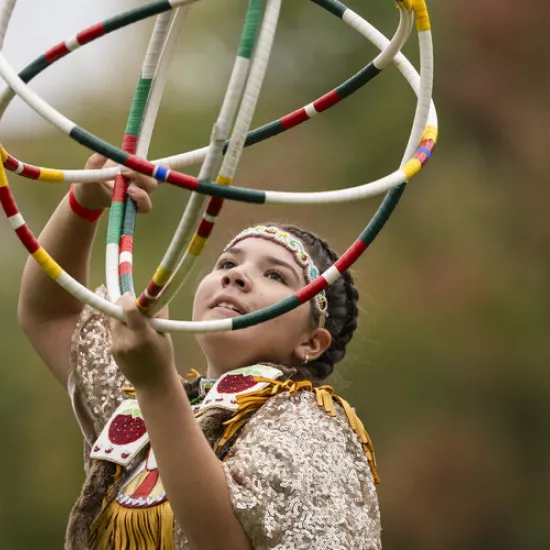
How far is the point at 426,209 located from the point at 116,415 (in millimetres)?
4764

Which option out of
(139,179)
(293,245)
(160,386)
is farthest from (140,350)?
(293,245)

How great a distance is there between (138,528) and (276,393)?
401mm

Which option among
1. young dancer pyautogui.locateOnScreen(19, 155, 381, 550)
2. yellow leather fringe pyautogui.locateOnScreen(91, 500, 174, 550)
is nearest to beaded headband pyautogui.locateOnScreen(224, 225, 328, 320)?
young dancer pyautogui.locateOnScreen(19, 155, 381, 550)

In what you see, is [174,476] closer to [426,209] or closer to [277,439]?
[277,439]

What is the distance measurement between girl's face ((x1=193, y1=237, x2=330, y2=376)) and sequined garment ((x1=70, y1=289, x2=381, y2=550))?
0.20 meters

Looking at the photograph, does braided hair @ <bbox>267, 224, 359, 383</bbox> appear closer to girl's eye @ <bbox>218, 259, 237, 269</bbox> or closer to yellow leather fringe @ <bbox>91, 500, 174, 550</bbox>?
girl's eye @ <bbox>218, 259, 237, 269</bbox>

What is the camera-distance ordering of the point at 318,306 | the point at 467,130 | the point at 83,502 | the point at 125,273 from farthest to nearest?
1. the point at 467,130
2. the point at 318,306
3. the point at 83,502
4. the point at 125,273

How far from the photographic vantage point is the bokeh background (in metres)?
7.35

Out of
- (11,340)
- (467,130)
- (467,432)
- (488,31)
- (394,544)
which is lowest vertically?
(394,544)

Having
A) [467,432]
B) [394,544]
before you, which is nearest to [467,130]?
[467,432]

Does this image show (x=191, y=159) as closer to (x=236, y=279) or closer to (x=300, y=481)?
(x=236, y=279)

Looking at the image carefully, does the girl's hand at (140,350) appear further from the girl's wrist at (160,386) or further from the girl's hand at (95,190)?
the girl's hand at (95,190)

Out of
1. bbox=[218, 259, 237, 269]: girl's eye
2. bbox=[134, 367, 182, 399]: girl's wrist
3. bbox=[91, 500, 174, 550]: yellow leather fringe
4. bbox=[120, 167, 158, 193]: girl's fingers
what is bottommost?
bbox=[91, 500, 174, 550]: yellow leather fringe

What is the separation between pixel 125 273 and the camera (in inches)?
96.8
